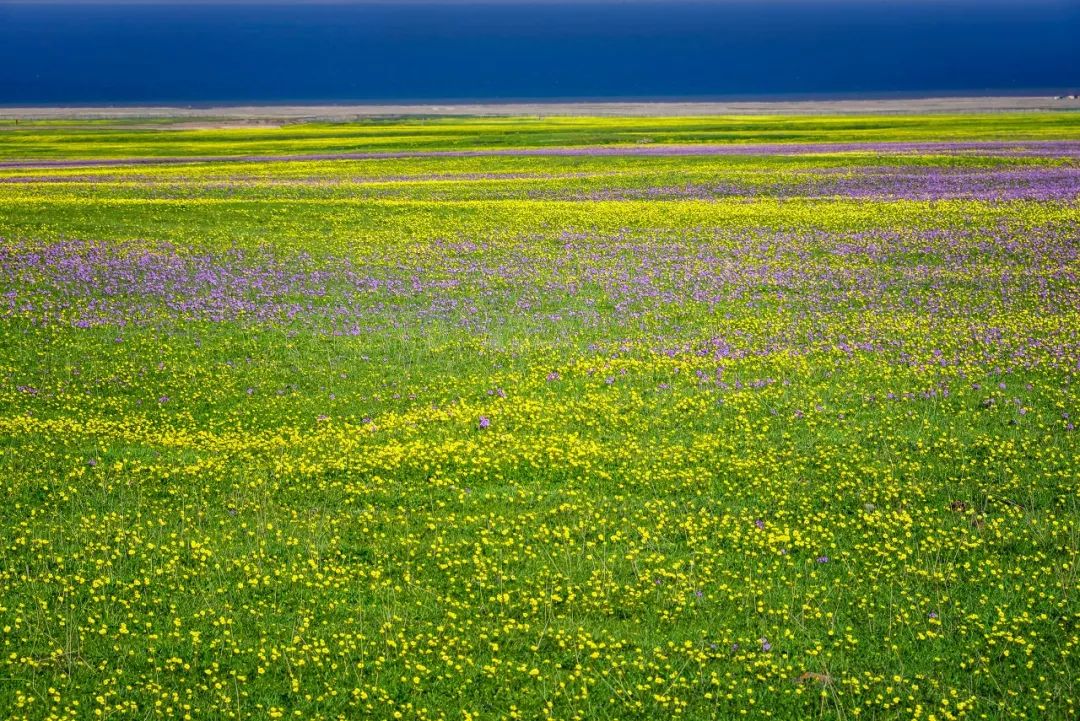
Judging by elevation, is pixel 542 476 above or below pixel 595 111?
A: below

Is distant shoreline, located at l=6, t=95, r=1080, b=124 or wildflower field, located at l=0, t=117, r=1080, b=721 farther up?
distant shoreline, located at l=6, t=95, r=1080, b=124

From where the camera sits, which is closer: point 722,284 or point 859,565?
point 859,565

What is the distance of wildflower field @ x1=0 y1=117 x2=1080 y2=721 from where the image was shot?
32.8 feet

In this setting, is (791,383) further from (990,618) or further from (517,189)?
(517,189)

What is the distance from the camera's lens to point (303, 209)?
4150 cm

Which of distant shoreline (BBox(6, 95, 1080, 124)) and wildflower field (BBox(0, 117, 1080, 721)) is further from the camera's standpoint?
distant shoreline (BBox(6, 95, 1080, 124))

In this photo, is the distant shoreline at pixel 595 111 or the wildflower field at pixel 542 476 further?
the distant shoreline at pixel 595 111

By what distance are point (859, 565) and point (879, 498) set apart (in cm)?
207

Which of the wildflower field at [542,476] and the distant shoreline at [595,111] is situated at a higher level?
the distant shoreline at [595,111]

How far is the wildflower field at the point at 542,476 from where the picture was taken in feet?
32.8

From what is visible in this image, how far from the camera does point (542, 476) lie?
48.3 ft

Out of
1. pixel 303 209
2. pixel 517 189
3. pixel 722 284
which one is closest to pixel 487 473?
pixel 722 284

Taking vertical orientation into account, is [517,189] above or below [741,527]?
above

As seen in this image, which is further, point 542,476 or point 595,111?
point 595,111
